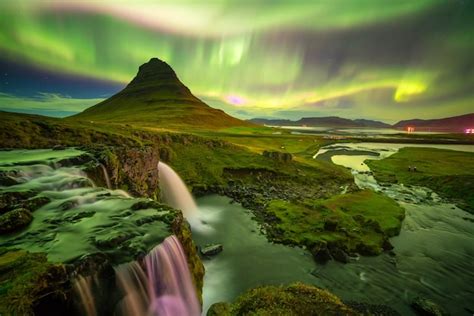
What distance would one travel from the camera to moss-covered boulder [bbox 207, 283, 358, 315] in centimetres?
1141

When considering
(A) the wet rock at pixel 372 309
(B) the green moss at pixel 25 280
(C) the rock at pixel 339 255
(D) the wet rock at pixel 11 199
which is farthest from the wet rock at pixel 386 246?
(D) the wet rock at pixel 11 199

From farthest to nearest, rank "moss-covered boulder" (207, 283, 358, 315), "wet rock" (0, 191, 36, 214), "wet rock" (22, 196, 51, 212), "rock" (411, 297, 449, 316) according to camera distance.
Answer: "rock" (411, 297, 449, 316) → "wet rock" (22, 196, 51, 212) → "wet rock" (0, 191, 36, 214) → "moss-covered boulder" (207, 283, 358, 315)

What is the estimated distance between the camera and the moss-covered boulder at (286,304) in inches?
449

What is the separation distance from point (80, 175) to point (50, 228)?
783 cm

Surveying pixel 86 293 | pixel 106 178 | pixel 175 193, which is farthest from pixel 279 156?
pixel 86 293

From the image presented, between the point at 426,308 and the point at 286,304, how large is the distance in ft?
35.4

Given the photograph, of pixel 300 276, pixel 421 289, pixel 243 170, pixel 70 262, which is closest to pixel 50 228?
pixel 70 262

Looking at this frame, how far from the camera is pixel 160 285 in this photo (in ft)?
38.8

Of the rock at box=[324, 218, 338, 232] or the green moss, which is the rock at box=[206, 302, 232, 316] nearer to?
the green moss

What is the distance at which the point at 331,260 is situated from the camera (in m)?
21.8

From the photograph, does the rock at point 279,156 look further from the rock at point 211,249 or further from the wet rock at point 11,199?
the wet rock at point 11,199

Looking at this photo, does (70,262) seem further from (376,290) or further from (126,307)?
(376,290)

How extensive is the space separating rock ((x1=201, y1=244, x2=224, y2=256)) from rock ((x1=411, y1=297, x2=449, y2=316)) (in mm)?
14735

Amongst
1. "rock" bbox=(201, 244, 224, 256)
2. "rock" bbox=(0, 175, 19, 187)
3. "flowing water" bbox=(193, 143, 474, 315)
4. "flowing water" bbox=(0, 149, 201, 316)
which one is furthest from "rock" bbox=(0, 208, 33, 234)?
"rock" bbox=(201, 244, 224, 256)
